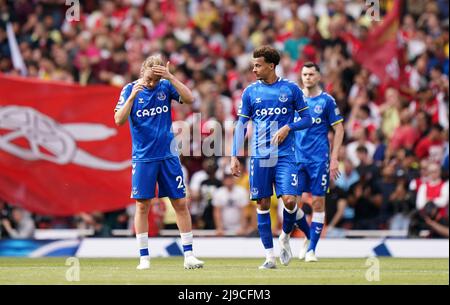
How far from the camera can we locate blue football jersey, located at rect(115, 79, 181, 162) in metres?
15.8

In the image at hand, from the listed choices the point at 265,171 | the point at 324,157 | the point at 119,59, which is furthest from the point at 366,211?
the point at 119,59

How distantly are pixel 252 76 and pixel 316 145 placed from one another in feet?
26.2

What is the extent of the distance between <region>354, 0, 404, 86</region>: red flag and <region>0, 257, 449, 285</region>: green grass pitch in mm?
6979

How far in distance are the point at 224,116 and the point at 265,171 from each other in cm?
855

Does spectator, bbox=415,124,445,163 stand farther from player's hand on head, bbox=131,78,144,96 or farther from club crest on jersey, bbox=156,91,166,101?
player's hand on head, bbox=131,78,144,96

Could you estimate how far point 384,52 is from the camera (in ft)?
82.9

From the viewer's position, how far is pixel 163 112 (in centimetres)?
1588

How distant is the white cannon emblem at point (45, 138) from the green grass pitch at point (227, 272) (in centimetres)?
397

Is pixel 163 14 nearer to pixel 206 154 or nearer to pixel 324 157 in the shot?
pixel 206 154

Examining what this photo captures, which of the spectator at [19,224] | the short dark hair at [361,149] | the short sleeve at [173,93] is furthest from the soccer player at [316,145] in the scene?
the spectator at [19,224]

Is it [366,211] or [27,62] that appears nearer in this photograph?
[366,211]

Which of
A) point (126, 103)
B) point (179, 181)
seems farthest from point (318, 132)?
point (126, 103)

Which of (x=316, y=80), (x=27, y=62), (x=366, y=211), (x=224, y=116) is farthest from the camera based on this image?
(x=27, y=62)

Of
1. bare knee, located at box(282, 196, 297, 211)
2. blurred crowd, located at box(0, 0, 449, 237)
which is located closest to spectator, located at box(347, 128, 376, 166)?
blurred crowd, located at box(0, 0, 449, 237)
